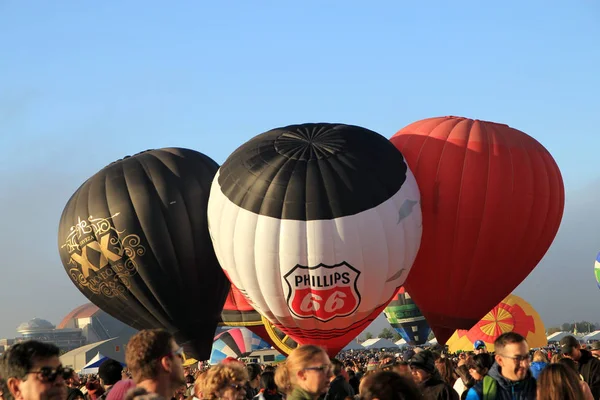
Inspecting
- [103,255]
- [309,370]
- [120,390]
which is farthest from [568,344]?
[103,255]

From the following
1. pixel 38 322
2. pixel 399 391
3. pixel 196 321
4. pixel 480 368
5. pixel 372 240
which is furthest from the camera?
pixel 38 322

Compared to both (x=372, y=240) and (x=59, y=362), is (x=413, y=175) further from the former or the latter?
(x=59, y=362)

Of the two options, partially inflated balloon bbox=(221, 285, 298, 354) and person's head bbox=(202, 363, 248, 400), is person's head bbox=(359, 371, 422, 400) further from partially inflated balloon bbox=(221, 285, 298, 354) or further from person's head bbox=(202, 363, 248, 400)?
partially inflated balloon bbox=(221, 285, 298, 354)

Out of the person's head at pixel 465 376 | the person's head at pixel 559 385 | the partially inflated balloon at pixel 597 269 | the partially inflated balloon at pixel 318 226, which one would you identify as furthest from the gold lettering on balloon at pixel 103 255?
the partially inflated balloon at pixel 597 269

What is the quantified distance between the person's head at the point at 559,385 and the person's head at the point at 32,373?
2.30 meters

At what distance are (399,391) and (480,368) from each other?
394 cm

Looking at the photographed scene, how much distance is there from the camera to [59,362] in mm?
3570

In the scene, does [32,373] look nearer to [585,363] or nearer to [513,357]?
[513,357]

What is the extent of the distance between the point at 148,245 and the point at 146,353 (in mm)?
14559

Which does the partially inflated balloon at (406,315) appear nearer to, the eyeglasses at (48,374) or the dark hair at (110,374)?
the dark hair at (110,374)

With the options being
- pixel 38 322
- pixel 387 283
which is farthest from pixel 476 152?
pixel 38 322

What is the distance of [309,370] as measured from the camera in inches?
173

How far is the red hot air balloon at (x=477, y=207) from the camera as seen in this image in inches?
645

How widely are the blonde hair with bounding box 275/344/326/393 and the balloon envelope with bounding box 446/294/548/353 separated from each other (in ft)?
89.0
